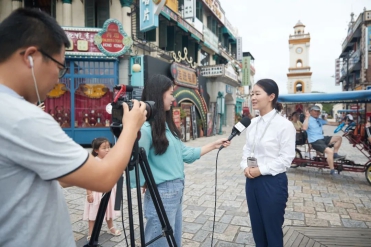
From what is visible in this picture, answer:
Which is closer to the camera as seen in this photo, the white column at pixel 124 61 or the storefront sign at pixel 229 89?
the white column at pixel 124 61

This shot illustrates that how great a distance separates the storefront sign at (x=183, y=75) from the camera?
1383 cm

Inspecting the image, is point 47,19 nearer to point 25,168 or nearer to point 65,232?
point 25,168

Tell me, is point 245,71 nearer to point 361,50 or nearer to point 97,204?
point 361,50

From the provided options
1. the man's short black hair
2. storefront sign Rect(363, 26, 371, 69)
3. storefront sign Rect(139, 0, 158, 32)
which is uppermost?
storefront sign Rect(363, 26, 371, 69)

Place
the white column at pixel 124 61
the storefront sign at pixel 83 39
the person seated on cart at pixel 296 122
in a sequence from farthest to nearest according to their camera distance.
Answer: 1. the white column at pixel 124 61
2. the storefront sign at pixel 83 39
3. the person seated on cart at pixel 296 122

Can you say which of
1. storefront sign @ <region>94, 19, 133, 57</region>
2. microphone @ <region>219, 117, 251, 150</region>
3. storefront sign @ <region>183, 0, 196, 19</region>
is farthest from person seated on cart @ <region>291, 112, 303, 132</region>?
storefront sign @ <region>183, 0, 196, 19</region>

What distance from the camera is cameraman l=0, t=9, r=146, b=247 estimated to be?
0.92m

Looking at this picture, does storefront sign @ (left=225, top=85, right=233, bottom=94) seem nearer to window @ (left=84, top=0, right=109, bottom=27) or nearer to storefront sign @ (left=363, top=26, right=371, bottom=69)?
window @ (left=84, top=0, right=109, bottom=27)

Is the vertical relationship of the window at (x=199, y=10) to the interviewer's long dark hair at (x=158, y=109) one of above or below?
above

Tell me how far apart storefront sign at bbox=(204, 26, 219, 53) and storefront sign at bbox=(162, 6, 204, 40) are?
1252mm

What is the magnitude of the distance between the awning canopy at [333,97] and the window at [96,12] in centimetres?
879

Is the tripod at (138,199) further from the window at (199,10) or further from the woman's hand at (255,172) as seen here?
the window at (199,10)

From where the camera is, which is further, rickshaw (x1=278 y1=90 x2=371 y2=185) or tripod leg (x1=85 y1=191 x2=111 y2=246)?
rickshaw (x1=278 y1=90 x2=371 y2=185)

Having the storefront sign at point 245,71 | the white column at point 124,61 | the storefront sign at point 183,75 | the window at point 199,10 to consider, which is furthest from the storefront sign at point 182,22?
the storefront sign at point 245,71
